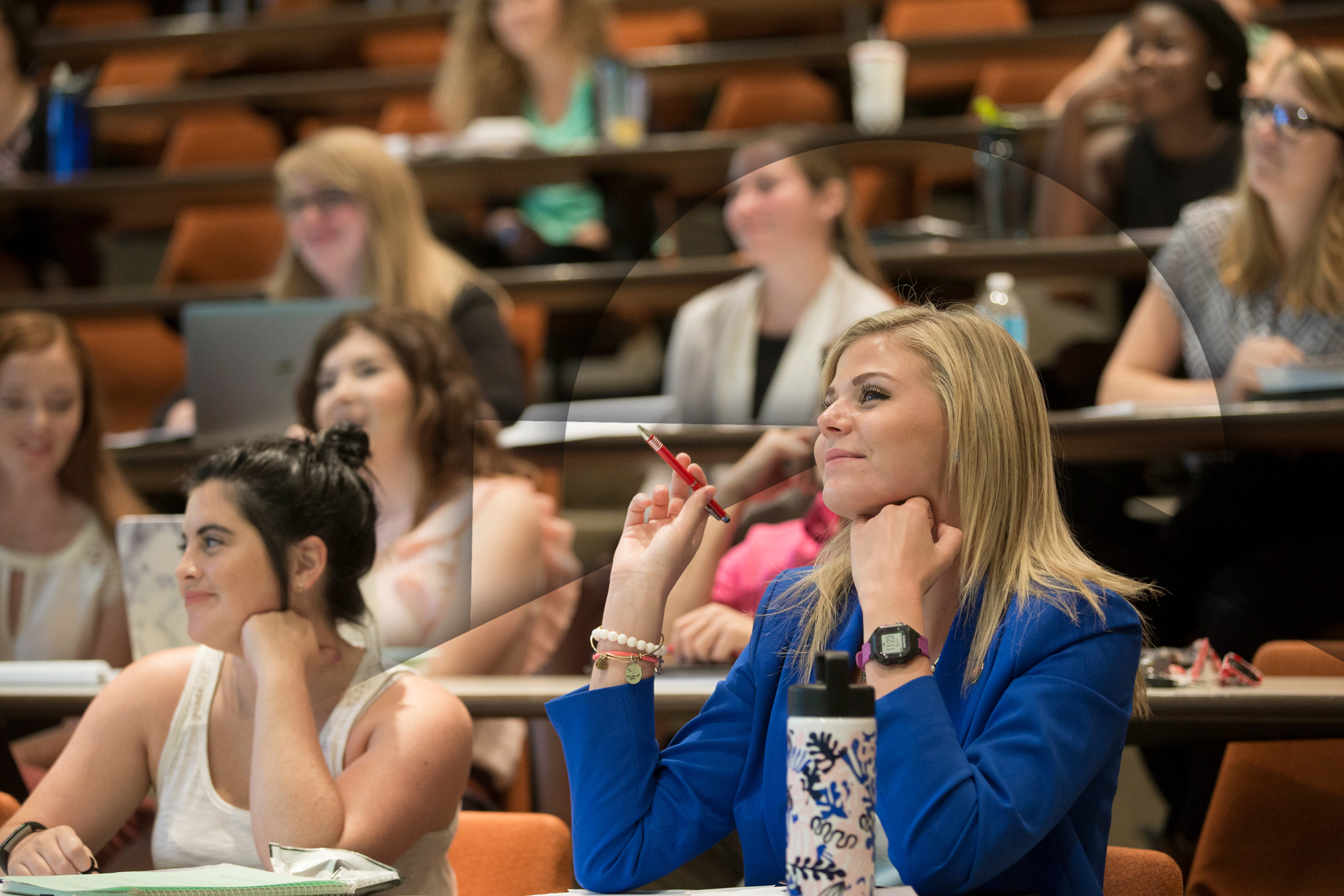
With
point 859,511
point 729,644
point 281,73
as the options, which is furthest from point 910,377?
point 281,73

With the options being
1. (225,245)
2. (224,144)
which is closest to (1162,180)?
(225,245)

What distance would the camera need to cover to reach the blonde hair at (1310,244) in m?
2.17

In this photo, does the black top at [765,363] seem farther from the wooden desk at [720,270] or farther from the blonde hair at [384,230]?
the blonde hair at [384,230]

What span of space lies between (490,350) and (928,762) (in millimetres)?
1815

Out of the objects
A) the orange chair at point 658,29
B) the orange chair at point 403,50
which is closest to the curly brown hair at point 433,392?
the orange chair at point 658,29

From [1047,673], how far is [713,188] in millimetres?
2394

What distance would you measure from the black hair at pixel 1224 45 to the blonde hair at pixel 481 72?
152 centimetres

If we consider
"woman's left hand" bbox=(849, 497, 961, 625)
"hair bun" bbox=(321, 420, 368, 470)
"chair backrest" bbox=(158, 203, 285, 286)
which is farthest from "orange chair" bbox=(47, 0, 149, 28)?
"woman's left hand" bbox=(849, 497, 961, 625)

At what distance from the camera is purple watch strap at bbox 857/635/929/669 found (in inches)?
39.1

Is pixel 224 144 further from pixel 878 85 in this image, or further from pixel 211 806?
pixel 211 806

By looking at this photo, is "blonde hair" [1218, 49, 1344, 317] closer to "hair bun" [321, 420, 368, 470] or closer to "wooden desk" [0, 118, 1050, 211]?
"wooden desk" [0, 118, 1050, 211]

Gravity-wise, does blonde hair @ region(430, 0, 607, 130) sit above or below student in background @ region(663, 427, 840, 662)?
above

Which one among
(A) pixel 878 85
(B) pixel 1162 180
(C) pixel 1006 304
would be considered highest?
(A) pixel 878 85

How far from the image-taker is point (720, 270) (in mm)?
2553
